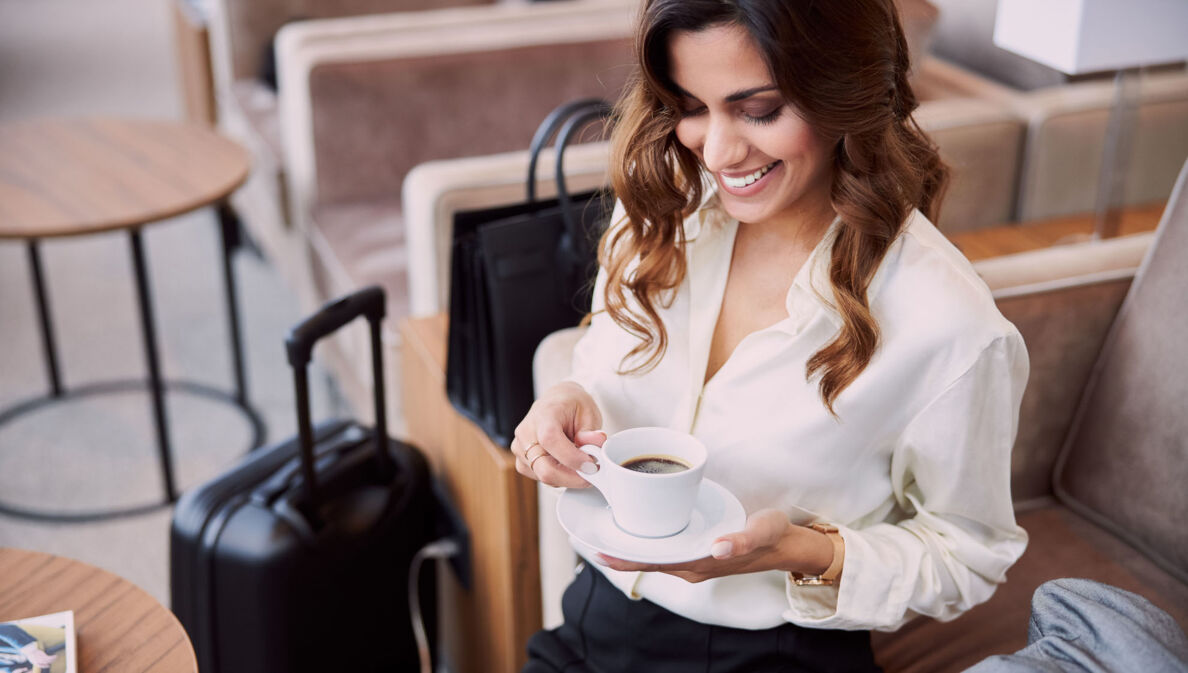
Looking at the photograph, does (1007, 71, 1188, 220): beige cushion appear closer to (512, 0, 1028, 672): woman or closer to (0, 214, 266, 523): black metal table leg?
(512, 0, 1028, 672): woman

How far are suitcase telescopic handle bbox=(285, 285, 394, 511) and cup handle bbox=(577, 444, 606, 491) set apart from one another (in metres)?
0.51

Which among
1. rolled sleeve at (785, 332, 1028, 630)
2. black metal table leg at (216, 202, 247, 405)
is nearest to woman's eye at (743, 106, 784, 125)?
rolled sleeve at (785, 332, 1028, 630)

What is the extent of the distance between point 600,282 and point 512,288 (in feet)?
0.80

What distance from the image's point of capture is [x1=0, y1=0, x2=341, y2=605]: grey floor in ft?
7.29

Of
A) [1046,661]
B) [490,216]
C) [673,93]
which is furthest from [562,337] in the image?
[1046,661]

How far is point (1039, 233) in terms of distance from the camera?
7.04 feet

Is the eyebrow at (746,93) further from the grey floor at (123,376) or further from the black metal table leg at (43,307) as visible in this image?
the black metal table leg at (43,307)

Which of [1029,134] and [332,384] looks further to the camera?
[332,384]

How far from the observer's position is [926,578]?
1.05 meters

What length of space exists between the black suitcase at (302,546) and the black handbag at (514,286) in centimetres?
14

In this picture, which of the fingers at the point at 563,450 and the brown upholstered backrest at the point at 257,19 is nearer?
the fingers at the point at 563,450

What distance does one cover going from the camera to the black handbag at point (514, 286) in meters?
1.47

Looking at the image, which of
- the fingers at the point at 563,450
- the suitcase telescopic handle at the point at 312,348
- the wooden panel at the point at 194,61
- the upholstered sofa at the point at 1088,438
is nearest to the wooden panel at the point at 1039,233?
the upholstered sofa at the point at 1088,438

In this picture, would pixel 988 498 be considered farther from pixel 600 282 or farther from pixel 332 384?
pixel 332 384
